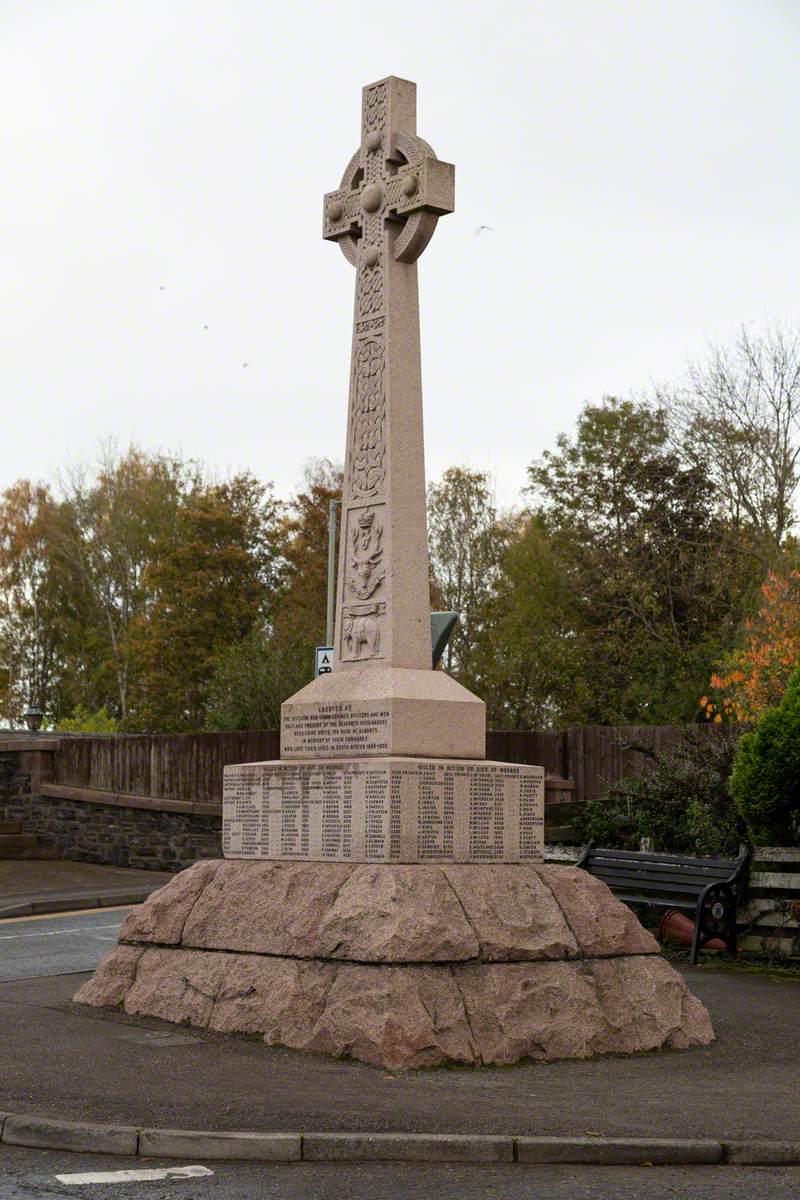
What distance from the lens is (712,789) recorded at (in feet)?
54.8

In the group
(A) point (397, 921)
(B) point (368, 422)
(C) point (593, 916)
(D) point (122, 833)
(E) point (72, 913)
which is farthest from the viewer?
(D) point (122, 833)

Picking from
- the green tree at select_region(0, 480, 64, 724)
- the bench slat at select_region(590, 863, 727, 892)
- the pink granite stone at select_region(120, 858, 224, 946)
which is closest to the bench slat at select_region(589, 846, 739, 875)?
the bench slat at select_region(590, 863, 727, 892)

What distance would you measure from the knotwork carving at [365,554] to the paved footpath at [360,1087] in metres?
3.18

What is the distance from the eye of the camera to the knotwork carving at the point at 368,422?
11.2 metres

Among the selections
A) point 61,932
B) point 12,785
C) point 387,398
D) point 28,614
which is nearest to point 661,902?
point 61,932

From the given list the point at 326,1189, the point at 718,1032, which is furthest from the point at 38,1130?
the point at 718,1032

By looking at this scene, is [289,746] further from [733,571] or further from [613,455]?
[613,455]

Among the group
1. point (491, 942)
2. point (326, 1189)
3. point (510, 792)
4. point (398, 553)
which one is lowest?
point (326, 1189)

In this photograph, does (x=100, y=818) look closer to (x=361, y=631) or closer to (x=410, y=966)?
(x=361, y=631)

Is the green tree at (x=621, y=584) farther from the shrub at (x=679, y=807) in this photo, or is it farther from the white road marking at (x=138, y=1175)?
the white road marking at (x=138, y=1175)

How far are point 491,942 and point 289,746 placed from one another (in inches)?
89.4

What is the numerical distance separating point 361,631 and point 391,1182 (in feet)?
16.4

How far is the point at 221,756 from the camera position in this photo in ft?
84.3

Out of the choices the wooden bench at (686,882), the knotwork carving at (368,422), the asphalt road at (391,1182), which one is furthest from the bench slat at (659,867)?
the asphalt road at (391,1182)
